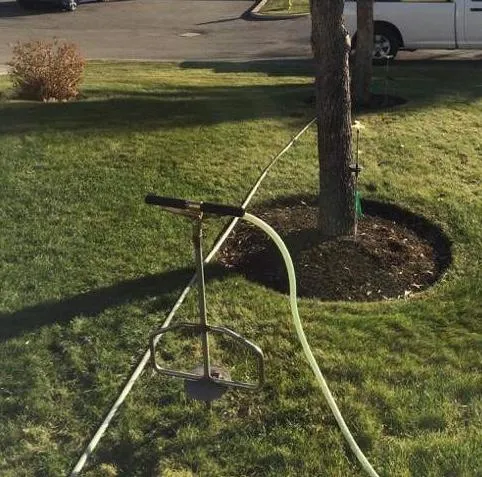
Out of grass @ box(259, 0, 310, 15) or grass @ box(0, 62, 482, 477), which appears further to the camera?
grass @ box(259, 0, 310, 15)

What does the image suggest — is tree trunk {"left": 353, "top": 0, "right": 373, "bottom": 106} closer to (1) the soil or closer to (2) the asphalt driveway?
(1) the soil

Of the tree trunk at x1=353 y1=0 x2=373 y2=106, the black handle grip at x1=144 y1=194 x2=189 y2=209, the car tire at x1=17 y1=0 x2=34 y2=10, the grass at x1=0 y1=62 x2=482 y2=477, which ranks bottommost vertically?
the grass at x1=0 y1=62 x2=482 y2=477

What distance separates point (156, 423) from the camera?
336 cm

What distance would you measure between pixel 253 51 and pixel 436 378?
1479 centimetres

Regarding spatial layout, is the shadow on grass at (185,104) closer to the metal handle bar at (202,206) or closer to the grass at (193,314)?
the grass at (193,314)

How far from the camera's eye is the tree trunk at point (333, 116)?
15.3ft

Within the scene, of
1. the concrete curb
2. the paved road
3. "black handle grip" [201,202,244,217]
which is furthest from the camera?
the concrete curb

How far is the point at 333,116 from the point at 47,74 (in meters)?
4.49

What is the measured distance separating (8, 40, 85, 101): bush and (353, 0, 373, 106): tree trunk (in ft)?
10.5

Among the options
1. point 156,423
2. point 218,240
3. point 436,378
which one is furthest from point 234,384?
point 218,240

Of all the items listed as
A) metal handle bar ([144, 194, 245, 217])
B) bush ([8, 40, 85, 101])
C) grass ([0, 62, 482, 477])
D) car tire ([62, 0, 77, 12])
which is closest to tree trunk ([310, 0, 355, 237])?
grass ([0, 62, 482, 477])

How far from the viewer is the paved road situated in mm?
17219

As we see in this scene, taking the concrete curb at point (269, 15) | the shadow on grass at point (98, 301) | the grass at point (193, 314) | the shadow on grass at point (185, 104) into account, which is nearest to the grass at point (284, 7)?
the concrete curb at point (269, 15)

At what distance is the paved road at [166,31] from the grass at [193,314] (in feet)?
30.5
